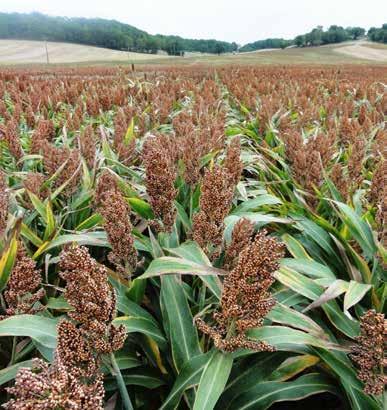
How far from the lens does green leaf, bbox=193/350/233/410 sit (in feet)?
3.34

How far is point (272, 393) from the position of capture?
4.20 feet

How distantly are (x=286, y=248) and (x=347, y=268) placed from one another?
293 millimetres

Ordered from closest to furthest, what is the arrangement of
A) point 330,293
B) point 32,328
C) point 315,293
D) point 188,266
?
1. point 32,328
2. point 188,266
3. point 330,293
4. point 315,293

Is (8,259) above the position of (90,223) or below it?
above

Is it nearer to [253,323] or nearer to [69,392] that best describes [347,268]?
[253,323]

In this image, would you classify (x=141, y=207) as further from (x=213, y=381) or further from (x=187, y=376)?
(x=213, y=381)

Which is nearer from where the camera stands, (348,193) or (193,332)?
(193,332)

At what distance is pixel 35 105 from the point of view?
216 inches

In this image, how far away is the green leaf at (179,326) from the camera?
134 cm

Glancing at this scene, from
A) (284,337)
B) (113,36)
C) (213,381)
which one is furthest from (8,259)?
(113,36)

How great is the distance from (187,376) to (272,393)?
0.28 meters

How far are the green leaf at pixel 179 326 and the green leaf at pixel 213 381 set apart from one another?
224 mm

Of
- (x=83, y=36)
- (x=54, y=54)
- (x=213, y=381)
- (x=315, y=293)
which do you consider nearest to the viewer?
(x=213, y=381)

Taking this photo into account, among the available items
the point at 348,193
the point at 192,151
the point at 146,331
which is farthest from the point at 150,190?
the point at 348,193
